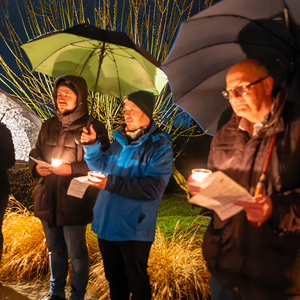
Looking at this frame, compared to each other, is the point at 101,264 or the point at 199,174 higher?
the point at 199,174

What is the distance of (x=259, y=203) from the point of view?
119 cm

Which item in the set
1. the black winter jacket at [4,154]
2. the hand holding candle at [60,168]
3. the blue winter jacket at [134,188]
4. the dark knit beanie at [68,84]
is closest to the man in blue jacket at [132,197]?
the blue winter jacket at [134,188]

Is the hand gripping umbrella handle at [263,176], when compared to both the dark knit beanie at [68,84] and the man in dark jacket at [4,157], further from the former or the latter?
the man in dark jacket at [4,157]

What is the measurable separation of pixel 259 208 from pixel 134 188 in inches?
39.0

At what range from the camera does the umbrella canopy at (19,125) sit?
4.69 meters

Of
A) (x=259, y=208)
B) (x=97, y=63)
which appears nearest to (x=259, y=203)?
(x=259, y=208)

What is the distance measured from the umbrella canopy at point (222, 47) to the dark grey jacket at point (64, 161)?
103 centimetres

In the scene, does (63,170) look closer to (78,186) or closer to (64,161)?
(64,161)

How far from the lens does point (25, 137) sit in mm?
4723

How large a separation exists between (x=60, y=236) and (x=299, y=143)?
6.97 ft

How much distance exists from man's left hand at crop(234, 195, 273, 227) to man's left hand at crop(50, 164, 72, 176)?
1.58 metres

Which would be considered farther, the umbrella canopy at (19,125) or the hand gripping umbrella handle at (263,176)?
the umbrella canopy at (19,125)

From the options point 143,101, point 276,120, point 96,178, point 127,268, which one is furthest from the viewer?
point 143,101

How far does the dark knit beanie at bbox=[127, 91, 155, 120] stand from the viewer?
2.22 m
